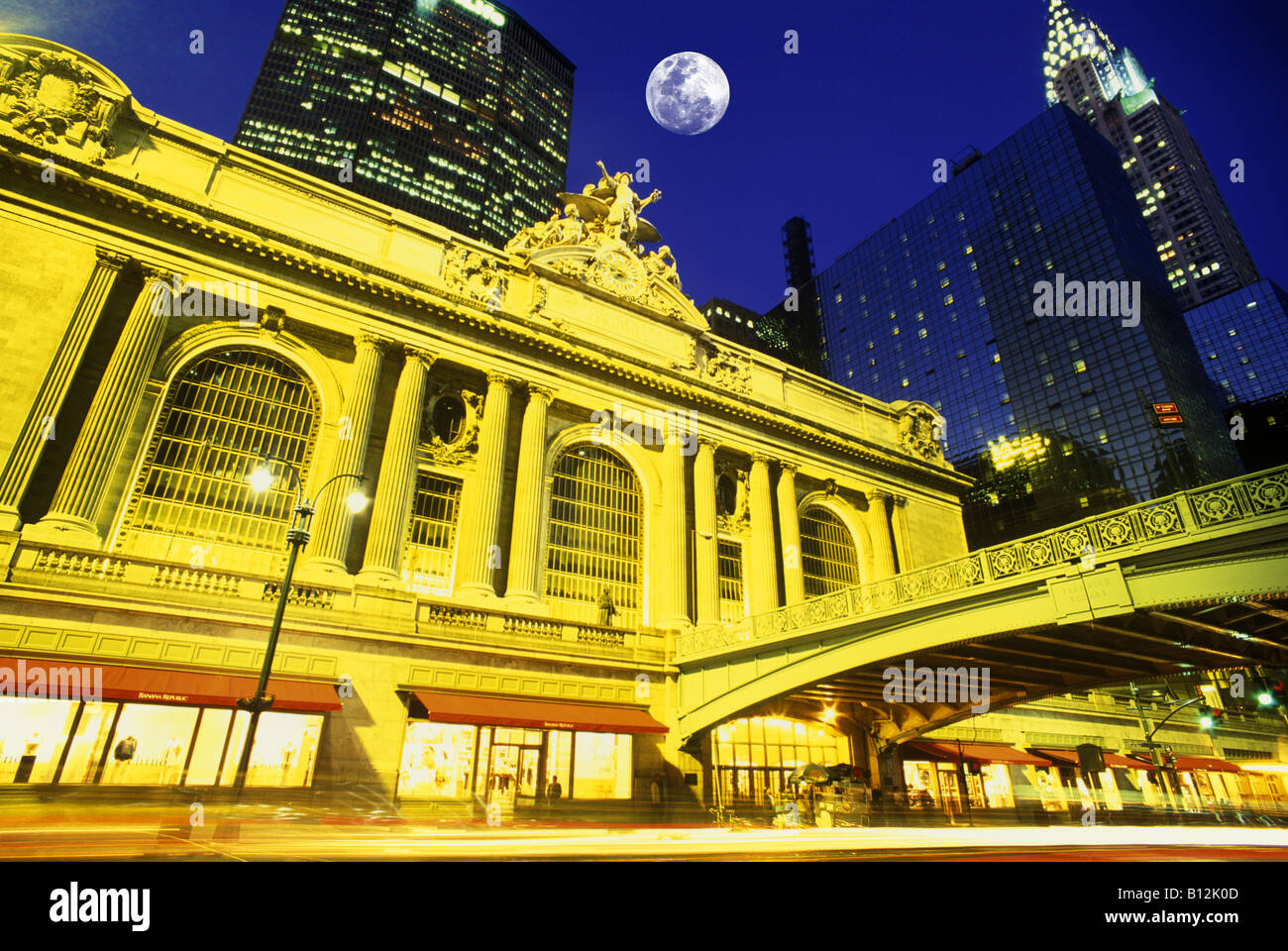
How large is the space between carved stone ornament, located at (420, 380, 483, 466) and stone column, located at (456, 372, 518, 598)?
18.3 inches

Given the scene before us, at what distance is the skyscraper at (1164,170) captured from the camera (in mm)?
136125

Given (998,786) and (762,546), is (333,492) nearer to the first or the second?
(762,546)

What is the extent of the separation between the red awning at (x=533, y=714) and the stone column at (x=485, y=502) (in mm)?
4003

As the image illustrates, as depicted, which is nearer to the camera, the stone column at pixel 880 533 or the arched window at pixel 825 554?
the arched window at pixel 825 554

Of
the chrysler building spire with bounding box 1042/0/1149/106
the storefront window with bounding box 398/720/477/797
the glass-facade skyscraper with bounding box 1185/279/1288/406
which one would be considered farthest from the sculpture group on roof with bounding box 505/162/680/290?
the chrysler building spire with bounding box 1042/0/1149/106

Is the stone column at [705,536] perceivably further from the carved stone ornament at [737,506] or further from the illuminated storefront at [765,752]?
the illuminated storefront at [765,752]

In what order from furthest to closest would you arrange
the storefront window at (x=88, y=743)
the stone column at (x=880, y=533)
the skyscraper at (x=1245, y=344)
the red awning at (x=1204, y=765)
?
the skyscraper at (x=1245, y=344), the red awning at (x=1204, y=765), the stone column at (x=880, y=533), the storefront window at (x=88, y=743)

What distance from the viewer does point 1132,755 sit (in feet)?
129

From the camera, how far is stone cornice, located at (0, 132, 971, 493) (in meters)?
21.5

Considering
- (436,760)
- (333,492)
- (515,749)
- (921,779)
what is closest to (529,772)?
(515,749)

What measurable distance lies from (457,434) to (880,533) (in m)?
23.7

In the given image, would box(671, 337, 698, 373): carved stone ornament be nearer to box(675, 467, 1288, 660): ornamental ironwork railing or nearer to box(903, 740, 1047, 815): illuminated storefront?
box(675, 467, 1288, 660): ornamental ironwork railing

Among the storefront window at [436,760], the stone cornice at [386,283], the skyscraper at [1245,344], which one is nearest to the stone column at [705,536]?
the stone cornice at [386,283]
